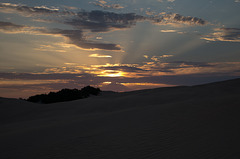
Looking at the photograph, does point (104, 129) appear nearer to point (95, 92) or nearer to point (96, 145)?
point (96, 145)

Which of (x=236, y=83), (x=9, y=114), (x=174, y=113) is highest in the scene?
(x=236, y=83)

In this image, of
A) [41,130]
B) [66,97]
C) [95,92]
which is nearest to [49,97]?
[66,97]

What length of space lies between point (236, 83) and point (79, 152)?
55.9ft

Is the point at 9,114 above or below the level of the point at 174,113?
below

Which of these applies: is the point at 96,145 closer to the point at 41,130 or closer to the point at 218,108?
the point at 41,130

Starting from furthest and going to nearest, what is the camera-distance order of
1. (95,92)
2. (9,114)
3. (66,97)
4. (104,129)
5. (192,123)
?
1. (95,92)
2. (66,97)
3. (9,114)
4. (104,129)
5. (192,123)

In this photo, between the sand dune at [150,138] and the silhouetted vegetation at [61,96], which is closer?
the sand dune at [150,138]

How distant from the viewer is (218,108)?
33.1ft

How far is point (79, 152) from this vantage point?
669cm

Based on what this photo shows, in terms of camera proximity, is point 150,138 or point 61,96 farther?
point 61,96

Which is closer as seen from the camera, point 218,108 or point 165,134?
point 165,134

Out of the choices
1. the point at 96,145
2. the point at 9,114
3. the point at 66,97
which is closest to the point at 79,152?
the point at 96,145

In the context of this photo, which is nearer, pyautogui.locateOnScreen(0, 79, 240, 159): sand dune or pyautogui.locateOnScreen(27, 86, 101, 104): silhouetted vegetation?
pyautogui.locateOnScreen(0, 79, 240, 159): sand dune

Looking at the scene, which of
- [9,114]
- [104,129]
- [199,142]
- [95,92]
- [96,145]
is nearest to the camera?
[199,142]
